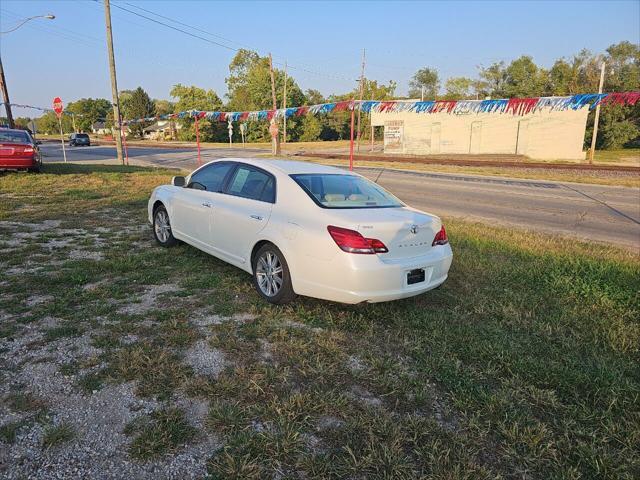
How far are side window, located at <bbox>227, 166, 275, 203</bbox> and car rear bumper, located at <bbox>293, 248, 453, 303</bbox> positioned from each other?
41.4 inches

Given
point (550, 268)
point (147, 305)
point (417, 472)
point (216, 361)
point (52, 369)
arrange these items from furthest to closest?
point (550, 268)
point (147, 305)
point (216, 361)
point (52, 369)
point (417, 472)

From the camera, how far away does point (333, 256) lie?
3.90 meters

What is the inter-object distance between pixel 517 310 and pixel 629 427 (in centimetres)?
186

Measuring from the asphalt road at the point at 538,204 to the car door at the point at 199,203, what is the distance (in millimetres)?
6811

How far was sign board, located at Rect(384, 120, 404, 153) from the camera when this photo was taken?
40625 mm

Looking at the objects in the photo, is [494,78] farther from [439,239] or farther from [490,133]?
[439,239]

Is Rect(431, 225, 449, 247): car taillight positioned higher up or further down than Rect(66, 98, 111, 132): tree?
further down

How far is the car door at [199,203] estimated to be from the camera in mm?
5461

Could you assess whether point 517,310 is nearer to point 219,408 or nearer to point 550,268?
point 550,268

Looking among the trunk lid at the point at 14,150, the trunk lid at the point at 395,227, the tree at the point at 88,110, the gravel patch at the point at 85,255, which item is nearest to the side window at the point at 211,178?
the gravel patch at the point at 85,255

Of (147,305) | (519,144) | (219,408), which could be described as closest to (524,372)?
(219,408)

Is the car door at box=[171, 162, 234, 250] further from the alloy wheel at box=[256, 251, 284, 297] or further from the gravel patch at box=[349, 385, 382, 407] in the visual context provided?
the gravel patch at box=[349, 385, 382, 407]

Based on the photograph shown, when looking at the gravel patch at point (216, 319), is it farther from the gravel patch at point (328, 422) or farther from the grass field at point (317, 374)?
the gravel patch at point (328, 422)

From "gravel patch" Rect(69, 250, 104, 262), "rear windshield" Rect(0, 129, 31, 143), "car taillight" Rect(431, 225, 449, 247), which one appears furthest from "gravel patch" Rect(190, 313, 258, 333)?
"rear windshield" Rect(0, 129, 31, 143)
